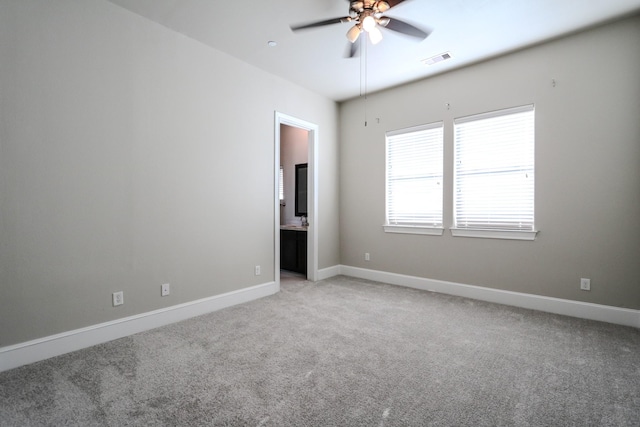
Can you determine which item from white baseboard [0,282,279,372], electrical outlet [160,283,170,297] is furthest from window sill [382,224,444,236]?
electrical outlet [160,283,170,297]

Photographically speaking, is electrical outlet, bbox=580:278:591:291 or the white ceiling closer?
the white ceiling

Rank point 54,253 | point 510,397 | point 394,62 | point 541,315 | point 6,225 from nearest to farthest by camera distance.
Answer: point 510,397 < point 6,225 < point 54,253 < point 541,315 < point 394,62

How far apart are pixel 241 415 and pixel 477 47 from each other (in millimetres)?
4148

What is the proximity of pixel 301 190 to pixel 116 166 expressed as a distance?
11.4ft

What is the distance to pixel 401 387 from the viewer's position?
6.63 ft

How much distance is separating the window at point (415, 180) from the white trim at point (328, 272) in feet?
3.86

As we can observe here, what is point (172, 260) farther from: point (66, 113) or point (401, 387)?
point (401, 387)

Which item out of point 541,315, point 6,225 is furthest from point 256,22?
point 541,315

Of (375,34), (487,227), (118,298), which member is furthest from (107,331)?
(487,227)

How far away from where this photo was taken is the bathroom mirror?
5.92m

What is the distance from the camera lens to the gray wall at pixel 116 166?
234 centimetres

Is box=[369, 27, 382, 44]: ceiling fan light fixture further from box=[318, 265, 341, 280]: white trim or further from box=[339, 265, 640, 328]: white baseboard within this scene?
box=[318, 265, 341, 280]: white trim

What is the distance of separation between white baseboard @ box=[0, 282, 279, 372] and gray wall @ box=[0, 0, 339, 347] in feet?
0.21

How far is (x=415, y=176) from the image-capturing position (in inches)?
181
